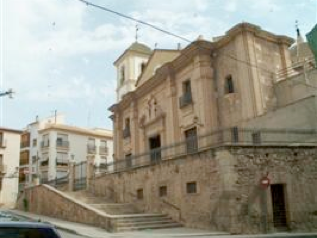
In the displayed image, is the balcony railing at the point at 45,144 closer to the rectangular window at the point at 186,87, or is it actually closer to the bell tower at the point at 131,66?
the bell tower at the point at 131,66

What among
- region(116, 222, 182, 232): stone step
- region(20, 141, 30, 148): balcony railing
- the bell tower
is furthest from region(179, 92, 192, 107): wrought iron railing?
region(20, 141, 30, 148): balcony railing

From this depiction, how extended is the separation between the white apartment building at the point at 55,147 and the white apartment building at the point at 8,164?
760cm

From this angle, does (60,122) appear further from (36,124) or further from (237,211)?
(237,211)

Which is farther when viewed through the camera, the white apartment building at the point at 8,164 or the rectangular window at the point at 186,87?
the white apartment building at the point at 8,164

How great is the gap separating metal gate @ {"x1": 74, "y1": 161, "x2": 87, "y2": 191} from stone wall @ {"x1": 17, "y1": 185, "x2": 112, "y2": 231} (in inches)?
91.4

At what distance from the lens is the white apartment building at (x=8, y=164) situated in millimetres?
38219

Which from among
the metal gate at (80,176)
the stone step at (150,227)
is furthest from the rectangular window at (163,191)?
the metal gate at (80,176)

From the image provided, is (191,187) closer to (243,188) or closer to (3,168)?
(243,188)

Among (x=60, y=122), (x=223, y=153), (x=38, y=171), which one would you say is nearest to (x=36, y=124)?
(x=60, y=122)

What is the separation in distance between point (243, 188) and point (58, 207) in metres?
11.2

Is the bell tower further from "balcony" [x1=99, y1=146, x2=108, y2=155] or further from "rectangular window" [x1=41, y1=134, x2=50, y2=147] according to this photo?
"balcony" [x1=99, y1=146, x2=108, y2=155]

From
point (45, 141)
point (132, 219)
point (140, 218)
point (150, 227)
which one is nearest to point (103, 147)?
point (45, 141)

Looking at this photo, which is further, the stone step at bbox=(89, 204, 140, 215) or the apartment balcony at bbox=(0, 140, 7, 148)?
the apartment balcony at bbox=(0, 140, 7, 148)

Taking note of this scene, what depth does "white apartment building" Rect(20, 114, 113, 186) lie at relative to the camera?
48.8 metres
